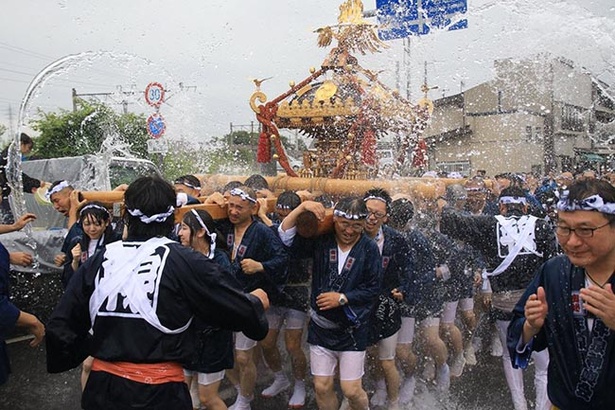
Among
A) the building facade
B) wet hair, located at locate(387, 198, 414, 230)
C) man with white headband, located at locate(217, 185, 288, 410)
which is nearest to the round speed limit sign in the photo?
man with white headband, located at locate(217, 185, 288, 410)

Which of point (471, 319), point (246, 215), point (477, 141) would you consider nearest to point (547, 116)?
point (477, 141)

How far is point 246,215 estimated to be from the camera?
4559mm

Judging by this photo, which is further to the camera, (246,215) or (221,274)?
(246,215)

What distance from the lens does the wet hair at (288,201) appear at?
4969 mm

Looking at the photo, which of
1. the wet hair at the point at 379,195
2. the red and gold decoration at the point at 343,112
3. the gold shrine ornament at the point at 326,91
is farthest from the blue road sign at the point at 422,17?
the wet hair at the point at 379,195

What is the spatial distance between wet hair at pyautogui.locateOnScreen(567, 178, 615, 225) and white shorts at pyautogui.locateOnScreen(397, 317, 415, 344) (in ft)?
9.21

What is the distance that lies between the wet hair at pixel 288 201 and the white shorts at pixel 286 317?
3.05 ft

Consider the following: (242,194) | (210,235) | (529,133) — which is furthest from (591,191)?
(529,133)

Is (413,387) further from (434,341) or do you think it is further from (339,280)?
(339,280)

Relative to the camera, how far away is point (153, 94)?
37.9 feet

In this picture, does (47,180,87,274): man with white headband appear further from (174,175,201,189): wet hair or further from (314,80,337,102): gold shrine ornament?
(314,80,337,102): gold shrine ornament

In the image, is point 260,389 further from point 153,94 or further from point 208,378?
point 153,94

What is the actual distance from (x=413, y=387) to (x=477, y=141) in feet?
60.2

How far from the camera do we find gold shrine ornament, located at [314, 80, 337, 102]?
6793 mm
